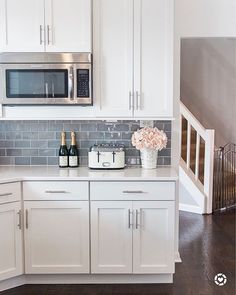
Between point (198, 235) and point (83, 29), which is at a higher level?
point (83, 29)

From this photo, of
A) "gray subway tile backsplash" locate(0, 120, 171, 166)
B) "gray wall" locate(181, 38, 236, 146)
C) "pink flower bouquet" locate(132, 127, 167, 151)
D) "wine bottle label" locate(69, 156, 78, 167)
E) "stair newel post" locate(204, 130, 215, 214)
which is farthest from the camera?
"gray wall" locate(181, 38, 236, 146)

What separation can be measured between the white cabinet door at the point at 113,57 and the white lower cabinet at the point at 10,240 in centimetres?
102

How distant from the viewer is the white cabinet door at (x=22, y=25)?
10.9ft

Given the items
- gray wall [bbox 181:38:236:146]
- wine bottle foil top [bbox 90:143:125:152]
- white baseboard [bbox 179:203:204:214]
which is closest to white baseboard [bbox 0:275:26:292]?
wine bottle foil top [bbox 90:143:125:152]

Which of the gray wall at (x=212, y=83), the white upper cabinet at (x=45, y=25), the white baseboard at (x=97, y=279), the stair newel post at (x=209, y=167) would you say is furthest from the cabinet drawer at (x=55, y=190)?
the gray wall at (x=212, y=83)

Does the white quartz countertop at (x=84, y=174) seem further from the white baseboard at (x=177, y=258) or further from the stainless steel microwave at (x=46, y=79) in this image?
the white baseboard at (x=177, y=258)

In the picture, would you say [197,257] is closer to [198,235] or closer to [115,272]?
[198,235]

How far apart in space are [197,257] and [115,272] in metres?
1.03

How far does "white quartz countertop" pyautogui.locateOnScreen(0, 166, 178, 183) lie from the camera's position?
10.6 feet

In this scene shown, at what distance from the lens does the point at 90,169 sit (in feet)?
11.7

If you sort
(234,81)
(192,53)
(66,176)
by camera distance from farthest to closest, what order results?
(192,53) < (234,81) < (66,176)

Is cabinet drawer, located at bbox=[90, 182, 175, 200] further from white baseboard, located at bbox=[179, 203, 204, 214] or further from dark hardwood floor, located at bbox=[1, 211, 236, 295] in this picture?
white baseboard, located at bbox=[179, 203, 204, 214]

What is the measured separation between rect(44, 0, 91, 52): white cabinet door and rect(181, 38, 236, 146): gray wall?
3890mm

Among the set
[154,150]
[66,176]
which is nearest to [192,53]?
[154,150]
